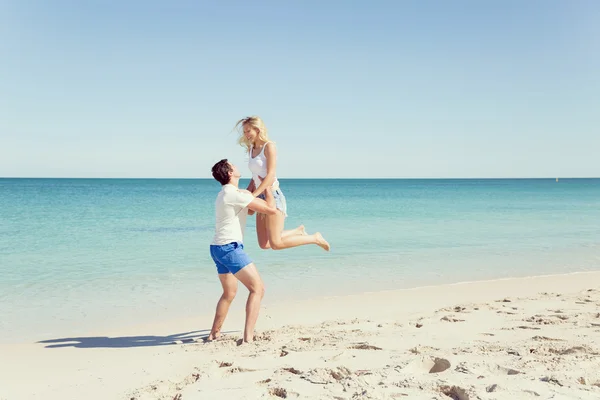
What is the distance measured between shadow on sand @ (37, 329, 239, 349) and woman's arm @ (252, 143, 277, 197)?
176 cm

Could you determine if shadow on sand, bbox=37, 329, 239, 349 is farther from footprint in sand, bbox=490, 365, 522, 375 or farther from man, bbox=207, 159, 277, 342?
footprint in sand, bbox=490, 365, 522, 375

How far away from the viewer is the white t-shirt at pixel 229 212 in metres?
5.08

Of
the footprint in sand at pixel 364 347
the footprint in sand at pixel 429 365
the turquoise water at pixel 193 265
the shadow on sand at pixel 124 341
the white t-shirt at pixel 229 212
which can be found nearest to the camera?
the footprint in sand at pixel 429 365

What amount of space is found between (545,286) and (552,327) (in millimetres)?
3334

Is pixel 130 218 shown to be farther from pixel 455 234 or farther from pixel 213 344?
pixel 213 344

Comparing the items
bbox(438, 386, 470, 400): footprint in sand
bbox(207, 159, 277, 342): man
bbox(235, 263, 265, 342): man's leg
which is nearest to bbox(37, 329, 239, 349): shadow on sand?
bbox(235, 263, 265, 342): man's leg

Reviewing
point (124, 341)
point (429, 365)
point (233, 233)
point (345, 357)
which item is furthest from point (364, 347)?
point (124, 341)

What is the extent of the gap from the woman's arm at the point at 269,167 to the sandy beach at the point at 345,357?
1.54 meters

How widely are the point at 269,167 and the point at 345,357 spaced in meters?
2.22

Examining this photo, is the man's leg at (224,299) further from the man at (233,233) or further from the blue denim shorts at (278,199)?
the blue denim shorts at (278,199)

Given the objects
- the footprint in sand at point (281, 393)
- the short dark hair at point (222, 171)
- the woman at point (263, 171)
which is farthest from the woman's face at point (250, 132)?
the footprint in sand at point (281, 393)

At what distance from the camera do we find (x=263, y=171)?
5.77 m

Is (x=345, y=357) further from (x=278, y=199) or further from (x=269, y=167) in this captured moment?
(x=269, y=167)

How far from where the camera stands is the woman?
5.68m
